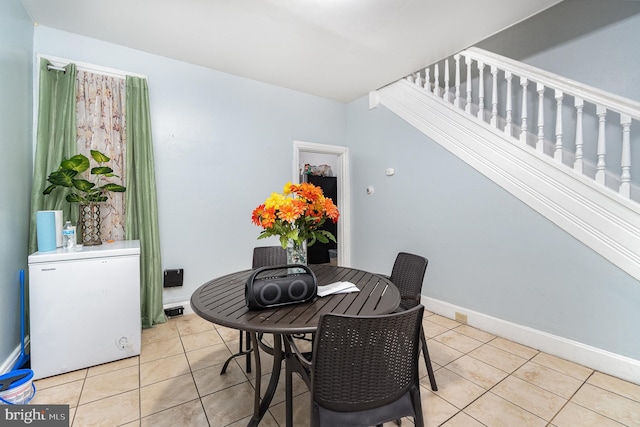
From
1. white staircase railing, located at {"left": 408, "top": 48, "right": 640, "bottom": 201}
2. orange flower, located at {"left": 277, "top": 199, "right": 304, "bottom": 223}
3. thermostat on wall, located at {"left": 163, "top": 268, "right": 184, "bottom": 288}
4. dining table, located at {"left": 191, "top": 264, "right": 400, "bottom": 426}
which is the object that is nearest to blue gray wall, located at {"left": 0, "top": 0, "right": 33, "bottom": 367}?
thermostat on wall, located at {"left": 163, "top": 268, "right": 184, "bottom": 288}

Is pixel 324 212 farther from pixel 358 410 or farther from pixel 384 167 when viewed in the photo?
pixel 384 167

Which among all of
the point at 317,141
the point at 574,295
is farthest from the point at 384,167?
the point at 574,295

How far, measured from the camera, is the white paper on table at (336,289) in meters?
1.47

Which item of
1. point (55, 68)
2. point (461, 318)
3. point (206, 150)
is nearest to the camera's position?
point (55, 68)

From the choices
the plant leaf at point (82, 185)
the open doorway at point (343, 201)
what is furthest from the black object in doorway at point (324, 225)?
the plant leaf at point (82, 185)

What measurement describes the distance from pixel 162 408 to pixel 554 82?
12.3 ft

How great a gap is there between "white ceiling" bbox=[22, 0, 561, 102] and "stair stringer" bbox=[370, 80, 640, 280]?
2.29 feet

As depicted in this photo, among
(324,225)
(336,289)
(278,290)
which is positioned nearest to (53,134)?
(278,290)

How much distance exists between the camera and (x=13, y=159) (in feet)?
6.47

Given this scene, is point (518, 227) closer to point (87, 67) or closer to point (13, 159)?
point (13, 159)

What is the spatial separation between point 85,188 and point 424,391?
306cm

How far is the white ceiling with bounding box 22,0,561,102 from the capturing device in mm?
2125

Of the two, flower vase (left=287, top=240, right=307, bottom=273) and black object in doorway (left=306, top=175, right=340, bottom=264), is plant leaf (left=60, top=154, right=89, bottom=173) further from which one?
black object in doorway (left=306, top=175, right=340, bottom=264)

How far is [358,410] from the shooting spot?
99 centimetres
